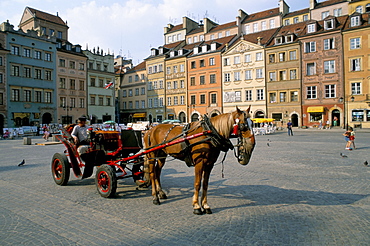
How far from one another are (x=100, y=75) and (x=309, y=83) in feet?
117

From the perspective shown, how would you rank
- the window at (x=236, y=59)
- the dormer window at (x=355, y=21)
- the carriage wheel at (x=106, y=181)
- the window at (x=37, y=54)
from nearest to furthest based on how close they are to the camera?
1. the carriage wheel at (x=106, y=181)
2. the dormer window at (x=355, y=21)
3. the window at (x=37, y=54)
4. the window at (x=236, y=59)

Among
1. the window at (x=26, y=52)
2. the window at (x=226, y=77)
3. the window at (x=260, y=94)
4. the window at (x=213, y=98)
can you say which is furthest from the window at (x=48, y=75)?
the window at (x=260, y=94)

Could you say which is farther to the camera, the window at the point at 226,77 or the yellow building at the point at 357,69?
the window at the point at 226,77

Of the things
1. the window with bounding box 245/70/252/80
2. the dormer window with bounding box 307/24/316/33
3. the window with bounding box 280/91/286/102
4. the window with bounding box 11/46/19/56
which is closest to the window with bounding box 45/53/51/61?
the window with bounding box 11/46/19/56

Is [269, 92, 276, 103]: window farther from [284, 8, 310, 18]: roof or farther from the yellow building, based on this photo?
[284, 8, 310, 18]: roof

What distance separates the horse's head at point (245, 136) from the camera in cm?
502

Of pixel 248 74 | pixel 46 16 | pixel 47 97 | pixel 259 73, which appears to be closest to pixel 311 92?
A: pixel 259 73

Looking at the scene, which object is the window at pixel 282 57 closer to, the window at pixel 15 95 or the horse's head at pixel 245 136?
the window at pixel 15 95

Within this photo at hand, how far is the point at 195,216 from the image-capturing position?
17.2ft

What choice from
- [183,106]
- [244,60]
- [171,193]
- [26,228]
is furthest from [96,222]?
[183,106]

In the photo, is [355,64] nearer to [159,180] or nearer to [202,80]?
[202,80]

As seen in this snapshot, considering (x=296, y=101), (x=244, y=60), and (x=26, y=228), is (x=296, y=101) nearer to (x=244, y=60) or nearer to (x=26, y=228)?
(x=244, y=60)

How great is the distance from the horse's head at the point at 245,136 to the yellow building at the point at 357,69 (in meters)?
38.7

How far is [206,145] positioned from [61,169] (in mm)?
4537
